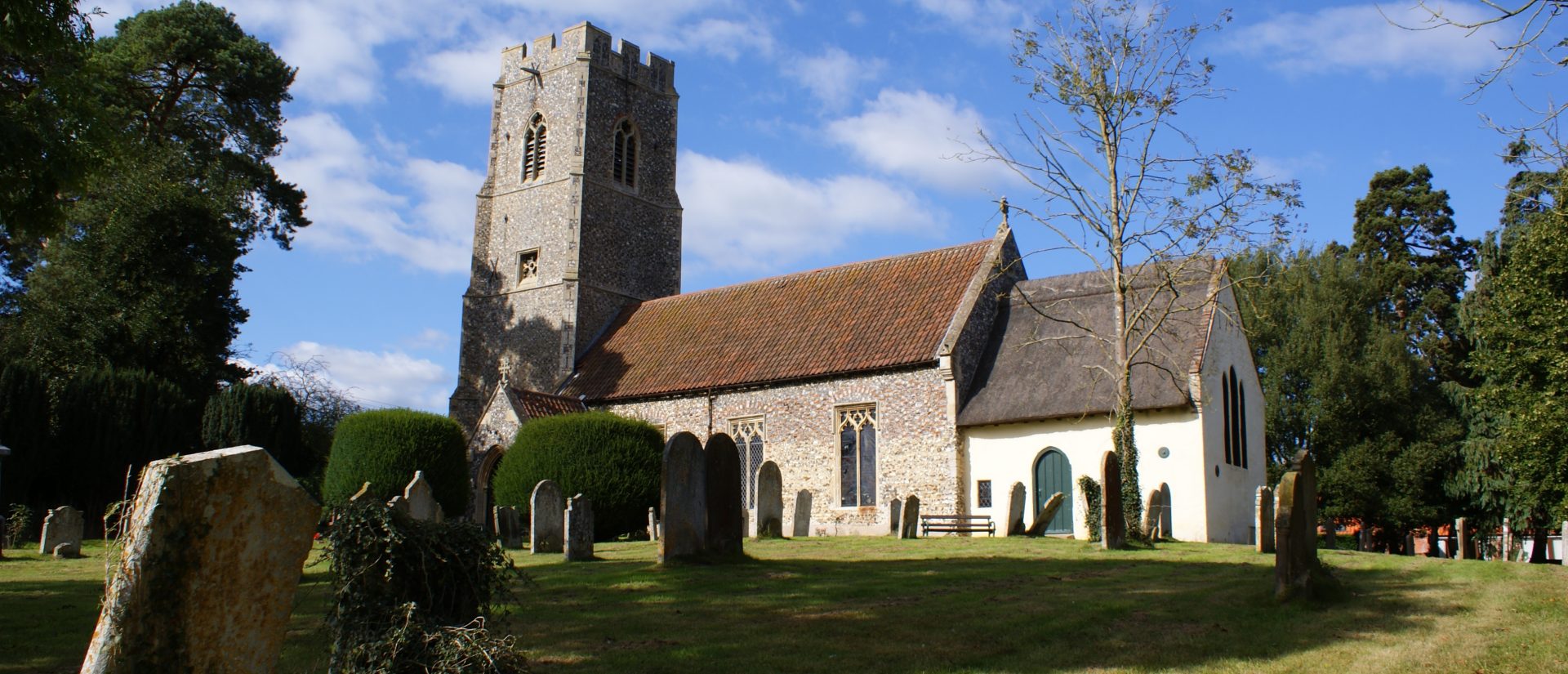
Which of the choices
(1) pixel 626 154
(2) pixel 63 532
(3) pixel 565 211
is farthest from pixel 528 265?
(2) pixel 63 532

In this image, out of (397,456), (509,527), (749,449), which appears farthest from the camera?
(749,449)

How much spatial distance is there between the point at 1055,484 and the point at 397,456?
13597 millimetres

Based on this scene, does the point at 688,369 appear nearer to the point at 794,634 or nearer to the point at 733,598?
the point at 733,598

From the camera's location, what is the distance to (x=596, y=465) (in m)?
23.4

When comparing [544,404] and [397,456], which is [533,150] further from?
[397,456]

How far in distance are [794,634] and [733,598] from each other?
185 cm

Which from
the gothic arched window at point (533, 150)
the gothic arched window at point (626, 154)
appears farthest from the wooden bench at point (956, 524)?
the gothic arched window at point (533, 150)

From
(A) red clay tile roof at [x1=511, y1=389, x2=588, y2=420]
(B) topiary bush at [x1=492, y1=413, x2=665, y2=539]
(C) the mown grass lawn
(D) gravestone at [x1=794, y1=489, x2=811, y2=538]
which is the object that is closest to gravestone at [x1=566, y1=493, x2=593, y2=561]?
(C) the mown grass lawn

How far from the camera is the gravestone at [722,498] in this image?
1331 cm

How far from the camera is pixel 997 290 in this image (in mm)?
26422

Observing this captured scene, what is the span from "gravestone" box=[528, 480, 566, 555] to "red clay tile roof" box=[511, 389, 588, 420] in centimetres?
991

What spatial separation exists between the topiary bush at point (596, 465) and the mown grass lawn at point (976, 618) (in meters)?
9.09

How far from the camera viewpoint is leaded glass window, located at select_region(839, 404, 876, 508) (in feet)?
82.0

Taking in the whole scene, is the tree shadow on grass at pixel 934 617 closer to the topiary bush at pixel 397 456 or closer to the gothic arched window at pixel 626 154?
the topiary bush at pixel 397 456
